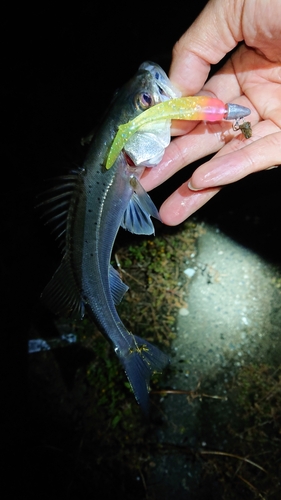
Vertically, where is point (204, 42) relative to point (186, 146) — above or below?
above

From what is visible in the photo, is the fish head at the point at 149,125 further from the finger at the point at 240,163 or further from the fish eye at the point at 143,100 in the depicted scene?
the finger at the point at 240,163

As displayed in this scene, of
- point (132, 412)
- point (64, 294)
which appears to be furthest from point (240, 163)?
point (132, 412)

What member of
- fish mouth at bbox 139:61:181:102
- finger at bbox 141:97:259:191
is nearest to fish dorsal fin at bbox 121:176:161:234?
finger at bbox 141:97:259:191

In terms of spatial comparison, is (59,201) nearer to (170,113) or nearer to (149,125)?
(149,125)

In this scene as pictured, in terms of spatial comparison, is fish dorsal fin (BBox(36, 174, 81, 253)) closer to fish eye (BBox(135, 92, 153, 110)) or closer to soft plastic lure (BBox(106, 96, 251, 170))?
soft plastic lure (BBox(106, 96, 251, 170))

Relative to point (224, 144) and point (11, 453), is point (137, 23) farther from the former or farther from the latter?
point (11, 453)

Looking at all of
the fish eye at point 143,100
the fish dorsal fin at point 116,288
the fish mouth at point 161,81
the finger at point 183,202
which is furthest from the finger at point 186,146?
the fish dorsal fin at point 116,288
